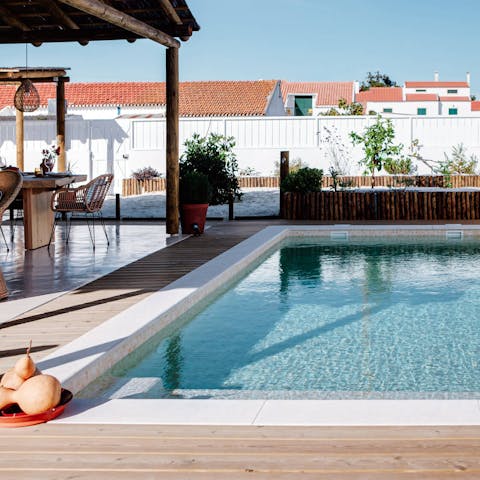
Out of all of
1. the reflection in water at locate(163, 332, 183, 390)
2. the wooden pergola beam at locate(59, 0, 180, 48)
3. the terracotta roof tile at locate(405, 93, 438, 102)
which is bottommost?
the reflection in water at locate(163, 332, 183, 390)

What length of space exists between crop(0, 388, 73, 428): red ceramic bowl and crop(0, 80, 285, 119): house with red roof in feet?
99.3

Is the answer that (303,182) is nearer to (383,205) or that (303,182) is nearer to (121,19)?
(383,205)

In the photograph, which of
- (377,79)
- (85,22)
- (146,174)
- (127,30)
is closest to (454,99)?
(377,79)

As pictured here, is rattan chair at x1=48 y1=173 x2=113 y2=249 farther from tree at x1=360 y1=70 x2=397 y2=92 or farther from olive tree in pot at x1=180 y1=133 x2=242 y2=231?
tree at x1=360 y1=70 x2=397 y2=92

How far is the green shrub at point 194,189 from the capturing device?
1218cm

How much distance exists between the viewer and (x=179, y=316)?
22.4 feet

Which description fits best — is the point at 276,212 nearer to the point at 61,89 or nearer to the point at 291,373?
the point at 61,89

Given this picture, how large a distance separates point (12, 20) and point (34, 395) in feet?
31.8

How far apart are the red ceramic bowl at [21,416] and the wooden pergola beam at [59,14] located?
9055 mm

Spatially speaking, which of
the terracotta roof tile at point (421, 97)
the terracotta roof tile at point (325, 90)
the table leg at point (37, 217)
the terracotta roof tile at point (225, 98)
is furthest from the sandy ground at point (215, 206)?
the terracotta roof tile at point (421, 97)

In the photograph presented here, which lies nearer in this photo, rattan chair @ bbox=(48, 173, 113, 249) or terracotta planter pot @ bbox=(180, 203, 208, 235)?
rattan chair @ bbox=(48, 173, 113, 249)

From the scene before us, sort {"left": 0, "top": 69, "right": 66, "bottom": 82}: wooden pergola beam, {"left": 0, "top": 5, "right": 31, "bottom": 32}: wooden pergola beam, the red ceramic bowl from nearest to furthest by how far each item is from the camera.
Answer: the red ceramic bowl, {"left": 0, "top": 5, "right": 31, "bottom": 32}: wooden pergola beam, {"left": 0, "top": 69, "right": 66, "bottom": 82}: wooden pergola beam

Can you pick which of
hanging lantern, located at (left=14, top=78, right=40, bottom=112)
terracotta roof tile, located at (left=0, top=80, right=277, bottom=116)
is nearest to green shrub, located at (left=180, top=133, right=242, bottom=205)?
hanging lantern, located at (left=14, top=78, right=40, bottom=112)

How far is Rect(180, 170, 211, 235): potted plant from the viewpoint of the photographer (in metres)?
12.2
